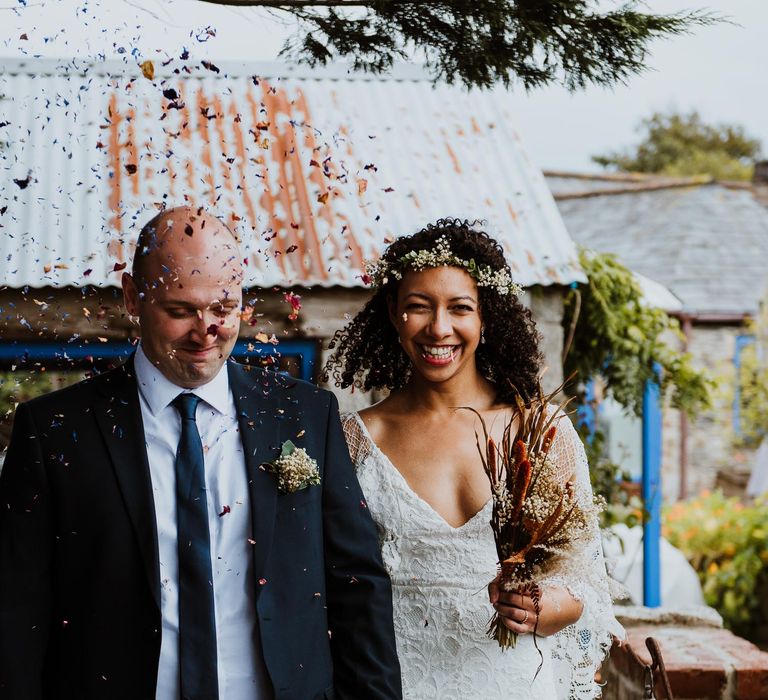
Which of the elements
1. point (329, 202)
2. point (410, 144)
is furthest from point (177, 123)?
point (410, 144)

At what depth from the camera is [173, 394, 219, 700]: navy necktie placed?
2.25 m

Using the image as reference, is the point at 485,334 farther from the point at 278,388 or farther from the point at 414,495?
the point at 278,388

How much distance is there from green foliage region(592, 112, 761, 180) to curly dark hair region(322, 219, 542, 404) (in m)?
36.9

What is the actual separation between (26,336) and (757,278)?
13.4 meters

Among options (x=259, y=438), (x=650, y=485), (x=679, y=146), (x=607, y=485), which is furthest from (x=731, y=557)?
(x=679, y=146)

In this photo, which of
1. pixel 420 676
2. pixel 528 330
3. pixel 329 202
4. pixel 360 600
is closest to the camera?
pixel 360 600

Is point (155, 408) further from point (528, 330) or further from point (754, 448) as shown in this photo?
point (754, 448)

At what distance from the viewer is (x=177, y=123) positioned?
5.72 metres

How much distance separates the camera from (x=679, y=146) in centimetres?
3919

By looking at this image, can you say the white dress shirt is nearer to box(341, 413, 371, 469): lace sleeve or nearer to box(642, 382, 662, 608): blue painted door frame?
box(341, 413, 371, 469): lace sleeve

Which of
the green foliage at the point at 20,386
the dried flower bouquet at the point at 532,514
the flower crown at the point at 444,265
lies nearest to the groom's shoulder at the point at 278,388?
the dried flower bouquet at the point at 532,514

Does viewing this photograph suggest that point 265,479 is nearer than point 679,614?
Yes

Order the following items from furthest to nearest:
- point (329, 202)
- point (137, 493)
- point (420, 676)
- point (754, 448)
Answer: point (754, 448)
point (329, 202)
point (420, 676)
point (137, 493)

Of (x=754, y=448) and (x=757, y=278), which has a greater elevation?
(x=757, y=278)
